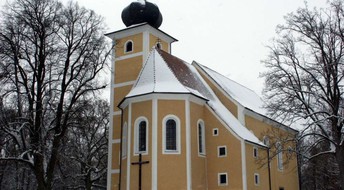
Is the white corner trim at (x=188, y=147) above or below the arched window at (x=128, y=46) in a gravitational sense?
below

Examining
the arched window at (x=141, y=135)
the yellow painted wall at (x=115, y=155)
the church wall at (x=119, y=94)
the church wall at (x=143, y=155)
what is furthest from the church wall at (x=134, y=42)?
the arched window at (x=141, y=135)

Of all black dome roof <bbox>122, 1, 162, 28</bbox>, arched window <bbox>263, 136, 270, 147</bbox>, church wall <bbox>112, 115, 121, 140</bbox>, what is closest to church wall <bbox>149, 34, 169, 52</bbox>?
black dome roof <bbox>122, 1, 162, 28</bbox>

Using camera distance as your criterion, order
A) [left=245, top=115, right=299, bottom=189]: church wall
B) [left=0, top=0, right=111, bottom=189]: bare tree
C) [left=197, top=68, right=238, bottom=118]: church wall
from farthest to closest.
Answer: [left=245, top=115, right=299, bottom=189]: church wall → [left=197, top=68, right=238, bottom=118]: church wall → [left=0, top=0, right=111, bottom=189]: bare tree

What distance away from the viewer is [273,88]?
20234mm

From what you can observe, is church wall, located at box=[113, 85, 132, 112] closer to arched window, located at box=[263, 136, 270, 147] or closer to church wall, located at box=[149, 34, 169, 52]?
church wall, located at box=[149, 34, 169, 52]

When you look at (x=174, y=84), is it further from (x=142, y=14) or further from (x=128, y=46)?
(x=142, y=14)

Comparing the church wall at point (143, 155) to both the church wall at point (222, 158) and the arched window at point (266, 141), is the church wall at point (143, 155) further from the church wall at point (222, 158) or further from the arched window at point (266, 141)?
the arched window at point (266, 141)

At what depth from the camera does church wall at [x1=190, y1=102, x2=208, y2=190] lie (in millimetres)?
21803

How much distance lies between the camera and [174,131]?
A: 21953 millimetres

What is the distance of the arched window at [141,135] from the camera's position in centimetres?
2181

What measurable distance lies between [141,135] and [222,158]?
4618 mm

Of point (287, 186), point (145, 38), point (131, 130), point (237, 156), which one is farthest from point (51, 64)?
point (287, 186)

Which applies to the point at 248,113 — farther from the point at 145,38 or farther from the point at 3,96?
the point at 3,96

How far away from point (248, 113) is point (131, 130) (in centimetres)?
861
